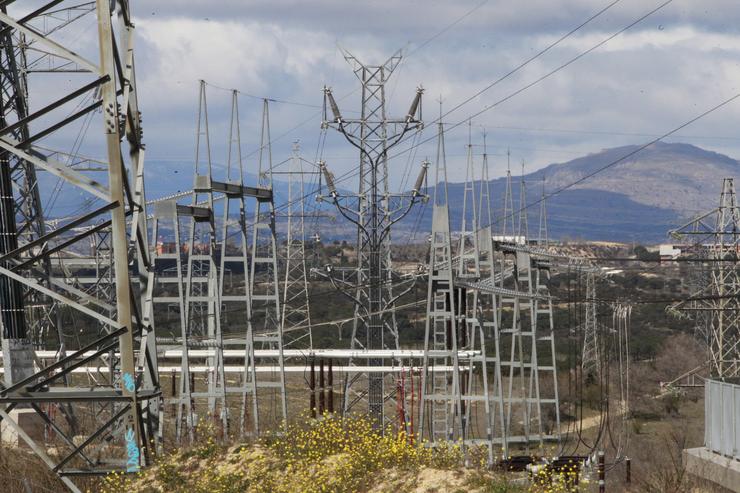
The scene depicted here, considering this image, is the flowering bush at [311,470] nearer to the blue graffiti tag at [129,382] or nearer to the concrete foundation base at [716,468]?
the blue graffiti tag at [129,382]

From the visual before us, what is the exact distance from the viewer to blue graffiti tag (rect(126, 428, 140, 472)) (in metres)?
13.6

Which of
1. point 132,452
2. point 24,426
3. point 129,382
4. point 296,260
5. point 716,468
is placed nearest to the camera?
point 129,382

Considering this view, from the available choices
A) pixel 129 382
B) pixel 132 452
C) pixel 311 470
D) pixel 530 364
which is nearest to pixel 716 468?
pixel 311 470

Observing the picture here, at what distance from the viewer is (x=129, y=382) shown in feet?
43.7

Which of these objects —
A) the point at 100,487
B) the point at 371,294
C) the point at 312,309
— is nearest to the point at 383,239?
the point at 371,294

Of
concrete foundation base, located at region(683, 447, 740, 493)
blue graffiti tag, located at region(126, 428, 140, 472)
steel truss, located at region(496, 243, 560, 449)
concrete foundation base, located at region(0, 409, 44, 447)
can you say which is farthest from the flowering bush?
steel truss, located at region(496, 243, 560, 449)

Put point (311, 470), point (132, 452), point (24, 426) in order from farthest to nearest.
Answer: point (24, 426) < point (311, 470) < point (132, 452)

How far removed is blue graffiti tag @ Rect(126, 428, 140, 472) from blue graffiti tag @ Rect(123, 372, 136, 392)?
0.60 meters

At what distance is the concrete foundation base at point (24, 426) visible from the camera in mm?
26031

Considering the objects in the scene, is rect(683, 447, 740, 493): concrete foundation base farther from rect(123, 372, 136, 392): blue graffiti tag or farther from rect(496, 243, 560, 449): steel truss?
rect(123, 372, 136, 392): blue graffiti tag

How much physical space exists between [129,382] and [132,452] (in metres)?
0.93

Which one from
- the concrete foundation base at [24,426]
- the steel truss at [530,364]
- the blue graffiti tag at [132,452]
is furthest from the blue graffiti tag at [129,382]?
the steel truss at [530,364]

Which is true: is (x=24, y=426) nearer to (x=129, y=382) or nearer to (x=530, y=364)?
(x=129, y=382)

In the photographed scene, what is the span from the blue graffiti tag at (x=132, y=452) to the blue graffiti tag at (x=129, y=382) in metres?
0.60
